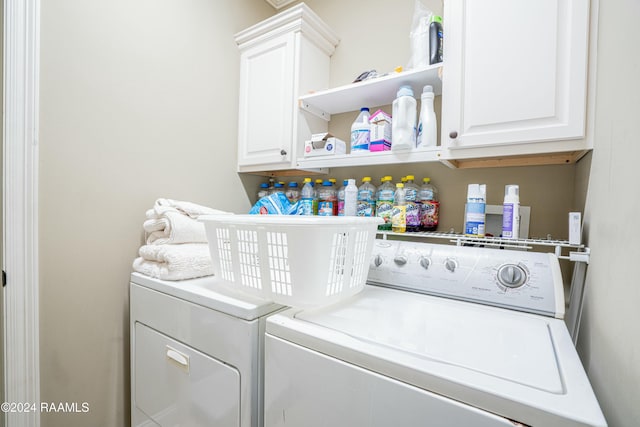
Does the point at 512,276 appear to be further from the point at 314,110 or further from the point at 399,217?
the point at 314,110

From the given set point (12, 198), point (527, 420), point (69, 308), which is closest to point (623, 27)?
point (527, 420)

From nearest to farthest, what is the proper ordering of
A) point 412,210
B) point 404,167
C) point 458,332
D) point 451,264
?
point 458,332
point 451,264
point 412,210
point 404,167

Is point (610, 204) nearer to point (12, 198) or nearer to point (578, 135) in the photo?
point (578, 135)

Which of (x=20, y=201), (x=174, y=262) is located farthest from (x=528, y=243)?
(x=20, y=201)

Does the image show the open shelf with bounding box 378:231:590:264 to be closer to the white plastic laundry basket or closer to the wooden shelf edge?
the wooden shelf edge

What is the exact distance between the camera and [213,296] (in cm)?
97

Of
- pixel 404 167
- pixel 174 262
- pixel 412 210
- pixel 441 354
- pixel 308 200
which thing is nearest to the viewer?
pixel 441 354

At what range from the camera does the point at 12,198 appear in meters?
1.10

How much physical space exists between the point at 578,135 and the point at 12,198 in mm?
2063

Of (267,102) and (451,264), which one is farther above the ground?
(267,102)

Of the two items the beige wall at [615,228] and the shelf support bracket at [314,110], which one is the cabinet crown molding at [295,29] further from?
the beige wall at [615,228]

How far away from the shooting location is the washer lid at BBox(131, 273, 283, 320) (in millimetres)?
875

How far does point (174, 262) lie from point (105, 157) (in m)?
0.65

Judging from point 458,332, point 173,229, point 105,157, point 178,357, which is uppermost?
point 105,157
